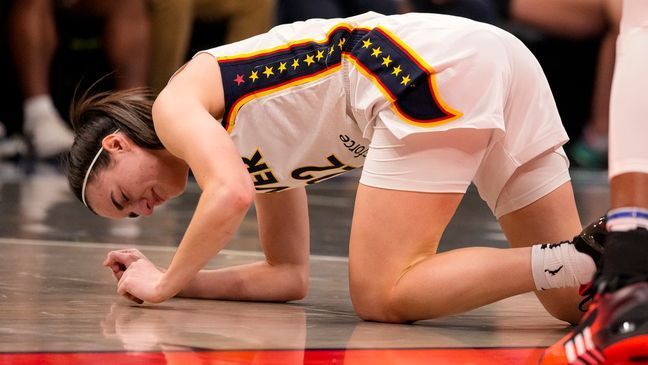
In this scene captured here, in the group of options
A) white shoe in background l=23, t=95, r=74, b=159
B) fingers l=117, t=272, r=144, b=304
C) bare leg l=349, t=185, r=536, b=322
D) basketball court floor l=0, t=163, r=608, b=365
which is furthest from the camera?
white shoe in background l=23, t=95, r=74, b=159

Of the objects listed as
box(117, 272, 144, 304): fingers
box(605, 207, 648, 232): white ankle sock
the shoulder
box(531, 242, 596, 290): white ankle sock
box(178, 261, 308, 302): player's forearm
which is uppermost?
box(605, 207, 648, 232): white ankle sock

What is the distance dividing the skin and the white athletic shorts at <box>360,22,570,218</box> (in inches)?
1.4

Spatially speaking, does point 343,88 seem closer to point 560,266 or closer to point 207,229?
point 207,229

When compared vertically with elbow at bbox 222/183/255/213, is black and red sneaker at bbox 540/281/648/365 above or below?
above

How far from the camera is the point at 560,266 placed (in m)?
2.19

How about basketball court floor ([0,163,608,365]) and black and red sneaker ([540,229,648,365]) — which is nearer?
black and red sneaker ([540,229,648,365])

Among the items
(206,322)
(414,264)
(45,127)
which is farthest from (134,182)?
(45,127)

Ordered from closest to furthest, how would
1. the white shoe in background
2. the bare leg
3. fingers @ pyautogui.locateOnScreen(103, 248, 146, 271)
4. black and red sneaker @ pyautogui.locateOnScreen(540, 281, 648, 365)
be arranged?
black and red sneaker @ pyautogui.locateOnScreen(540, 281, 648, 365) < the bare leg < fingers @ pyautogui.locateOnScreen(103, 248, 146, 271) < the white shoe in background

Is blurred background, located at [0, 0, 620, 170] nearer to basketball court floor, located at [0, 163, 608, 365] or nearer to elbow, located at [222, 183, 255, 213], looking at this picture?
basketball court floor, located at [0, 163, 608, 365]

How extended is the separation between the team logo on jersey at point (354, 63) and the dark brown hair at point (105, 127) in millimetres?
202

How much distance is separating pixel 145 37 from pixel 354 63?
4030 mm

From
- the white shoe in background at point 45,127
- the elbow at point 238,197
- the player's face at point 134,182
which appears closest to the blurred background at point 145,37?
the white shoe in background at point 45,127

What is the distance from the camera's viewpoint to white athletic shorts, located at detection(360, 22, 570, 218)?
2.37 meters

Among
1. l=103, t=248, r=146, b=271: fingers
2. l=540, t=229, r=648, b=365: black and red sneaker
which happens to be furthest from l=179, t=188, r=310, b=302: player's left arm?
l=540, t=229, r=648, b=365: black and red sneaker
